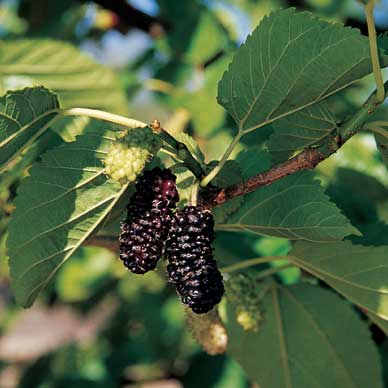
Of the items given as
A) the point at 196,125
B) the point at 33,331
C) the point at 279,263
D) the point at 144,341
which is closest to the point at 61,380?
the point at 144,341

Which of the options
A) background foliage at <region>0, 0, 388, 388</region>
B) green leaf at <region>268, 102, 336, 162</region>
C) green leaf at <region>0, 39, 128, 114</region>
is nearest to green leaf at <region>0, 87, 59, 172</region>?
background foliage at <region>0, 0, 388, 388</region>

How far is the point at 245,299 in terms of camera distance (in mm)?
953

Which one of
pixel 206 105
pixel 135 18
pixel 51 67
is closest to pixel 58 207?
pixel 51 67

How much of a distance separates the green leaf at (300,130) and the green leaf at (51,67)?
554mm

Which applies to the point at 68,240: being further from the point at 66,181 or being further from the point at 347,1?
the point at 347,1

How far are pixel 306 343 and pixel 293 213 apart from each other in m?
0.30

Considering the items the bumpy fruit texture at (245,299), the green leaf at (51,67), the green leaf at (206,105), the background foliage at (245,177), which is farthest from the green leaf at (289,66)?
the green leaf at (206,105)

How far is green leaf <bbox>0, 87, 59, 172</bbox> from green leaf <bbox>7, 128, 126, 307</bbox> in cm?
3

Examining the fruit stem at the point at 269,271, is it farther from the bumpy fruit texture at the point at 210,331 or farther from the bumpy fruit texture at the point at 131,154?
the bumpy fruit texture at the point at 131,154

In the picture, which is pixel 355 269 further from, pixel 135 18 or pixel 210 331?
pixel 135 18

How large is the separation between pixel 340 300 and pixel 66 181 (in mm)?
463

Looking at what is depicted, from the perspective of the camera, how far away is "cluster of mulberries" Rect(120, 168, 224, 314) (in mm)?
706

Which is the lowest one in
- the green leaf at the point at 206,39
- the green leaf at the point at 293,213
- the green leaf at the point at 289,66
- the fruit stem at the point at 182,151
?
the green leaf at the point at 293,213

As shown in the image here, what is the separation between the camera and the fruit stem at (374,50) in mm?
639
